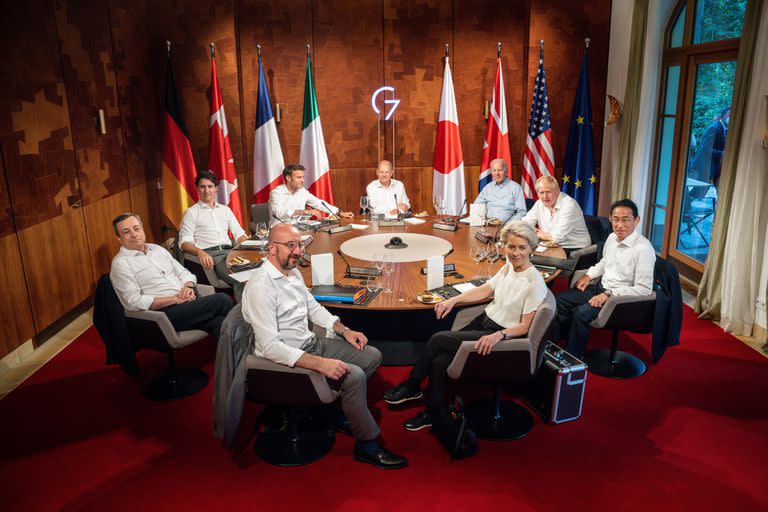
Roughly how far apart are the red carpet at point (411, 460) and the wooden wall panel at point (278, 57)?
424 centimetres

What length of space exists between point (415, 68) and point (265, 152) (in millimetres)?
2214

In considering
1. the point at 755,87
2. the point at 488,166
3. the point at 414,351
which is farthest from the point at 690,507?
the point at 488,166

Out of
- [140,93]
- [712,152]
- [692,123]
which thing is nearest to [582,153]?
[692,123]

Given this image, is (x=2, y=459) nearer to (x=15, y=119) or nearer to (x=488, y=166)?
(x=15, y=119)


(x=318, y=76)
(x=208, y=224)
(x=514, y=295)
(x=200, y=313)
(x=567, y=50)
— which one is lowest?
(x=200, y=313)

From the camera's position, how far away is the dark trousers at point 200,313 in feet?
12.7

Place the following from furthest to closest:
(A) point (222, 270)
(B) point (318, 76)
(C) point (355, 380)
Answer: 1. (B) point (318, 76)
2. (A) point (222, 270)
3. (C) point (355, 380)

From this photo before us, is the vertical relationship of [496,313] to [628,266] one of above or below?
below

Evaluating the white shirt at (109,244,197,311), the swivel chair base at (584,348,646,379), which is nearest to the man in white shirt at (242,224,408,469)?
the white shirt at (109,244,197,311)

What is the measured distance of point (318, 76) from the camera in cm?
737

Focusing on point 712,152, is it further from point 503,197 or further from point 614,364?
point 614,364

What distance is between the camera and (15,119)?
4559 mm

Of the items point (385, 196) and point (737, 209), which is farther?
point (385, 196)

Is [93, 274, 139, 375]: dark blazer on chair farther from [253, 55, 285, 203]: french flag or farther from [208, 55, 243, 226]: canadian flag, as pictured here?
[253, 55, 285, 203]: french flag
